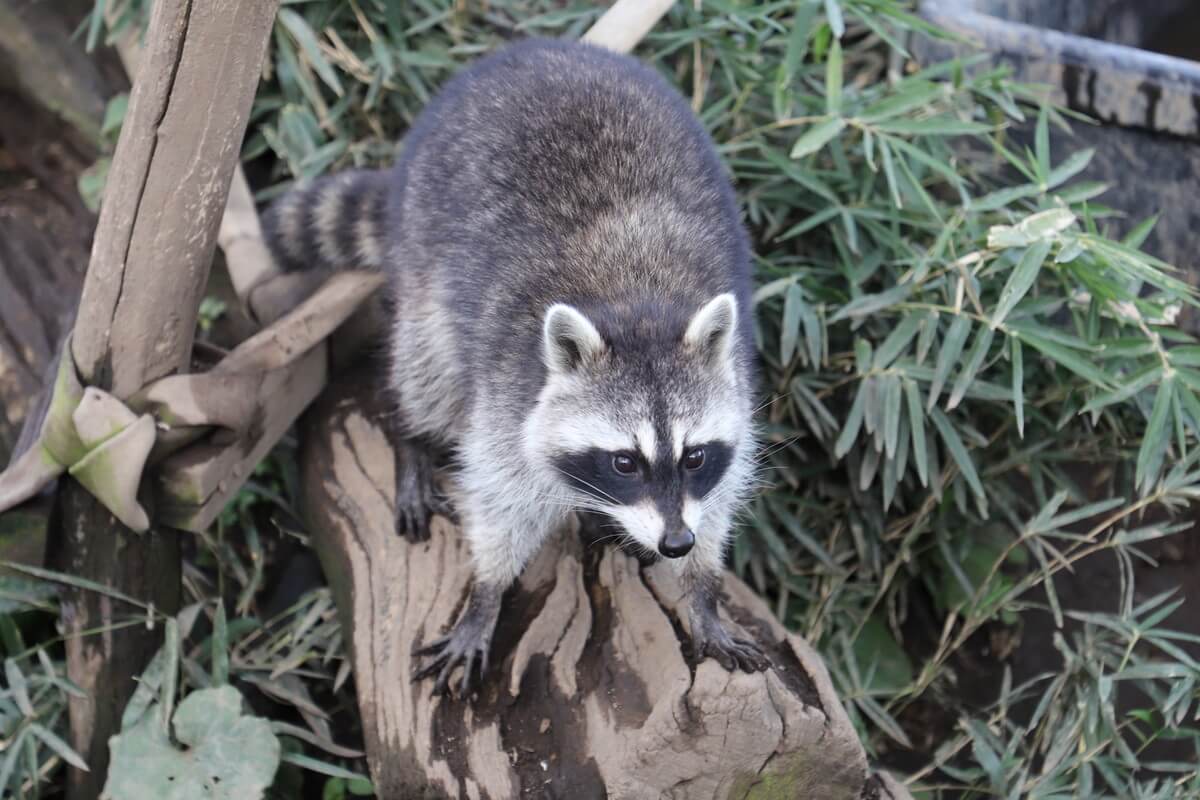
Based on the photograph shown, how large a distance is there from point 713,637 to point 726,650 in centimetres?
5

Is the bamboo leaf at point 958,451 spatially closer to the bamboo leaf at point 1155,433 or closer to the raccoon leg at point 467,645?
the bamboo leaf at point 1155,433

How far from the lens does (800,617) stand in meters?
3.87

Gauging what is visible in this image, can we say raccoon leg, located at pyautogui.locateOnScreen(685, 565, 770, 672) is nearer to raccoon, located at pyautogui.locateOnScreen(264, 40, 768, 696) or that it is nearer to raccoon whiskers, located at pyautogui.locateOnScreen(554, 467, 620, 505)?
raccoon, located at pyautogui.locateOnScreen(264, 40, 768, 696)

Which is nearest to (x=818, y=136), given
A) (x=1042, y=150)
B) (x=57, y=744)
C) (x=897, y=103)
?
(x=897, y=103)

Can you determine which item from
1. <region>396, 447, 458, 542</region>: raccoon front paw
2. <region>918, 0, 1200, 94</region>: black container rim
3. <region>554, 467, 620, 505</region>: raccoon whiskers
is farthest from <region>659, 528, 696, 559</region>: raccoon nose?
<region>918, 0, 1200, 94</region>: black container rim

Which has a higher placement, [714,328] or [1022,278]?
[714,328]

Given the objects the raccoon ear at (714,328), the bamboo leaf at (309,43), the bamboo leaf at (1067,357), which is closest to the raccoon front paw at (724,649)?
the raccoon ear at (714,328)

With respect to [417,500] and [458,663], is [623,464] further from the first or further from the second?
[417,500]

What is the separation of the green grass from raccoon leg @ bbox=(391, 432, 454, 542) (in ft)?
2.02

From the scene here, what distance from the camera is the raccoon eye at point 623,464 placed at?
2.54m

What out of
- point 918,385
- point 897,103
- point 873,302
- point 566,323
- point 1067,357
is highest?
point 566,323

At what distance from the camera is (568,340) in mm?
Answer: 2586

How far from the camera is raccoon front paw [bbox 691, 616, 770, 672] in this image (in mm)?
2660

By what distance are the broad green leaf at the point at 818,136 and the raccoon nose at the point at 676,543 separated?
1542mm
